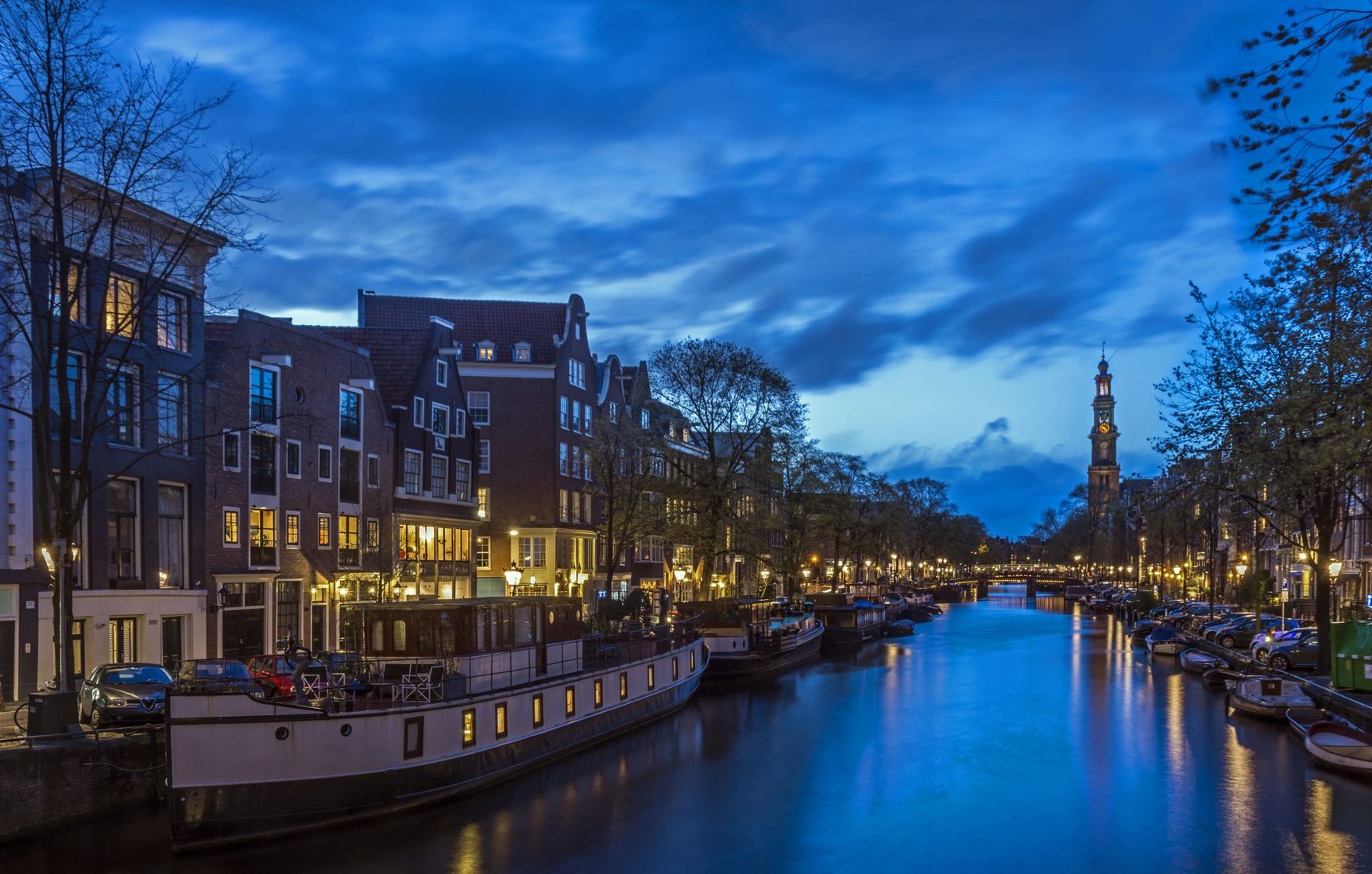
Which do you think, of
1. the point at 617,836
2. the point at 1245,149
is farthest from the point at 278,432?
the point at 1245,149

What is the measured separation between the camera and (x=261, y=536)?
53.1 meters

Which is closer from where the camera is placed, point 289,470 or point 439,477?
point 289,470

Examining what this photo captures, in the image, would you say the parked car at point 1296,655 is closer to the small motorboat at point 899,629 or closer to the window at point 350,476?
the window at point 350,476

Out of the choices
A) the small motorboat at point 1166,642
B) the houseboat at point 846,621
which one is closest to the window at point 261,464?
the houseboat at point 846,621

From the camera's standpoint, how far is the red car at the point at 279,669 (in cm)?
3419

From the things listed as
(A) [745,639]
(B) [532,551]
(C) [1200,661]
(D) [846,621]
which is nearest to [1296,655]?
(C) [1200,661]

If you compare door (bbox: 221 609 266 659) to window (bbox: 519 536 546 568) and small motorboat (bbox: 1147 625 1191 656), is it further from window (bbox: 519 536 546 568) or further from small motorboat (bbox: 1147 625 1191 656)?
small motorboat (bbox: 1147 625 1191 656)

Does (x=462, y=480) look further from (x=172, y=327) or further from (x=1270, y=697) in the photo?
(x=1270, y=697)

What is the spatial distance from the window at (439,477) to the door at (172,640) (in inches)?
803

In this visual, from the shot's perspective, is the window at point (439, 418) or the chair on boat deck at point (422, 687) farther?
the window at point (439, 418)

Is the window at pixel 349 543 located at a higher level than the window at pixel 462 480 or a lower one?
lower

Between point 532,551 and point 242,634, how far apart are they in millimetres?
Result: 28819

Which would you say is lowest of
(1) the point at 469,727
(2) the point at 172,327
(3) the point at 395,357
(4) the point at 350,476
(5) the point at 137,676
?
(1) the point at 469,727

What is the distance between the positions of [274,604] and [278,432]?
7.52 m
